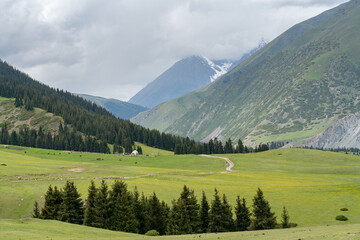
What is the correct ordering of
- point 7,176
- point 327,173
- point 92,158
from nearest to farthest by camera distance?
point 7,176 → point 327,173 → point 92,158

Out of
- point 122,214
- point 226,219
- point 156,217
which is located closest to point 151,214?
point 156,217

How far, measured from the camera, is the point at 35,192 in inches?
2790

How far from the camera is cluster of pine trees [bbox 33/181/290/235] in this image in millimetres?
55000

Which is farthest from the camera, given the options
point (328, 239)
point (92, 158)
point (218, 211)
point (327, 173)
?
point (92, 158)

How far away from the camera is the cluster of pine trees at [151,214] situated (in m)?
55.0

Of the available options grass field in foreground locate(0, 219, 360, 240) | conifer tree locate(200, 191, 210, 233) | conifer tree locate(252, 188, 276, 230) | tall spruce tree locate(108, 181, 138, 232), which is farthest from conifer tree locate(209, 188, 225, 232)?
grass field in foreground locate(0, 219, 360, 240)

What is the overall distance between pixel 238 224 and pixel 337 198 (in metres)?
25.3

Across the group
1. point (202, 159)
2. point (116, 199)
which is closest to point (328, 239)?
point (116, 199)

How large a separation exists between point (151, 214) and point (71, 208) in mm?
13818

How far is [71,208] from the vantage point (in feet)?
190

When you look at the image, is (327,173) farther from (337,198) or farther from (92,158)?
(92,158)

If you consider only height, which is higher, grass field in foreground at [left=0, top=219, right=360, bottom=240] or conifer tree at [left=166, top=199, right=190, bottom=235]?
grass field in foreground at [left=0, top=219, right=360, bottom=240]

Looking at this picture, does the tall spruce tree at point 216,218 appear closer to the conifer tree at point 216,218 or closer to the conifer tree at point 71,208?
the conifer tree at point 216,218

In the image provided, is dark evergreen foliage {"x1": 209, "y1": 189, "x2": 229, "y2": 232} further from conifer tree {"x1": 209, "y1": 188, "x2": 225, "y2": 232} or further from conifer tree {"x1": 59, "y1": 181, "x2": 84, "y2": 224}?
conifer tree {"x1": 59, "y1": 181, "x2": 84, "y2": 224}
